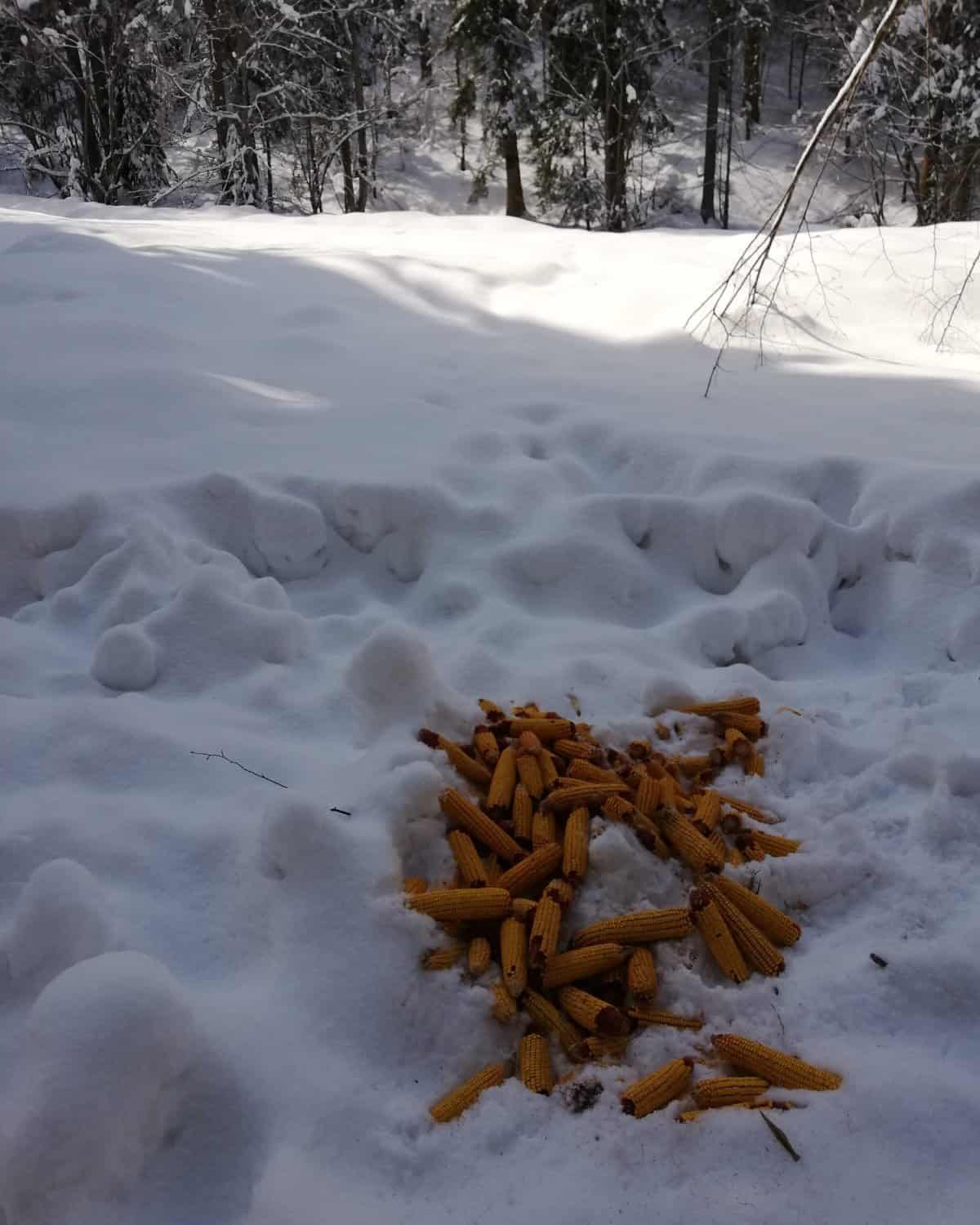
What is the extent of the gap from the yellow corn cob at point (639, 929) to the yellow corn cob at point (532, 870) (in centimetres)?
17

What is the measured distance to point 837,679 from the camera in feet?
9.16

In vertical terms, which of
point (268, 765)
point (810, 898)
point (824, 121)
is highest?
point (824, 121)

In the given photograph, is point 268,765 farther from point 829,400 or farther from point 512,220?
point 512,220

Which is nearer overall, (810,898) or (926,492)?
(810,898)

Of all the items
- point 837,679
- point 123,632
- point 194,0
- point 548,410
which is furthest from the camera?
point 194,0

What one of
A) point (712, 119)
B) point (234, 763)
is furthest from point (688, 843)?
point (712, 119)

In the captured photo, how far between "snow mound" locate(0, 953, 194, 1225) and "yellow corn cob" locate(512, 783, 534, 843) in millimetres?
854

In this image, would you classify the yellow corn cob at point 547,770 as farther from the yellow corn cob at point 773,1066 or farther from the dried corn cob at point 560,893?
the yellow corn cob at point 773,1066

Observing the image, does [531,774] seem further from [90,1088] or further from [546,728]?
[90,1088]

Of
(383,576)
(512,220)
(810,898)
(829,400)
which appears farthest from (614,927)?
(512,220)

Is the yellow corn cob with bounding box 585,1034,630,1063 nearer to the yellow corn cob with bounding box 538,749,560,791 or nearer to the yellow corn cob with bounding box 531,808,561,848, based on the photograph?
the yellow corn cob with bounding box 531,808,561,848

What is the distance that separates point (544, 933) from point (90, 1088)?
86 cm

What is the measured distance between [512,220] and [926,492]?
6.38 metres

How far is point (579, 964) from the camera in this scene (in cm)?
178
